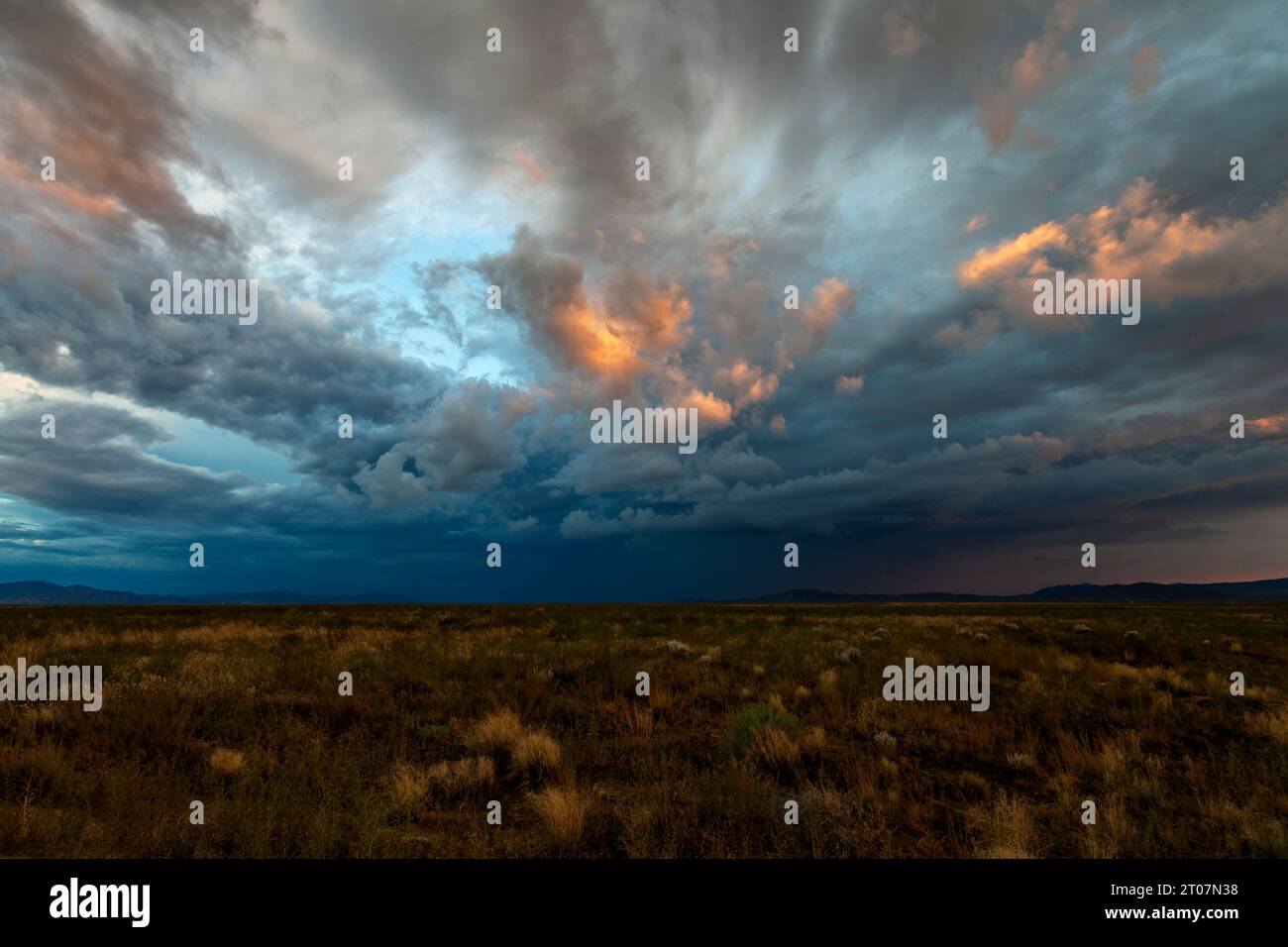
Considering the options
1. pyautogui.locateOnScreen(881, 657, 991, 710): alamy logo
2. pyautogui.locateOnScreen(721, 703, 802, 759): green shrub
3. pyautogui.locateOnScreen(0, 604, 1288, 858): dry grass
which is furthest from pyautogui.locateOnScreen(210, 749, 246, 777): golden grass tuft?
pyautogui.locateOnScreen(881, 657, 991, 710): alamy logo

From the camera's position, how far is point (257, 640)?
20.5m

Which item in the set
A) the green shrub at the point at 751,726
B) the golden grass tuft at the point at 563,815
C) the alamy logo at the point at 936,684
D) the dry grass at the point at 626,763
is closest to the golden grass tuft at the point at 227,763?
the dry grass at the point at 626,763

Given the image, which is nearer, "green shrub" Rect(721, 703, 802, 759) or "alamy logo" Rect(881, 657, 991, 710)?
"green shrub" Rect(721, 703, 802, 759)

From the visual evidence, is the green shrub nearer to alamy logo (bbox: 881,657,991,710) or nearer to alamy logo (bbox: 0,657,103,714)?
alamy logo (bbox: 881,657,991,710)

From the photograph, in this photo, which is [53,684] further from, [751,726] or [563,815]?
[751,726]

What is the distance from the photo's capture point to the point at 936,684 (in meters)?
13.0

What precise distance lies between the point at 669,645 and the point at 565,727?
946 centimetres

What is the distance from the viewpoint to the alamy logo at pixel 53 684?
1036 centimetres

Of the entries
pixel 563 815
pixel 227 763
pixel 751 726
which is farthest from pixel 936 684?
pixel 227 763
